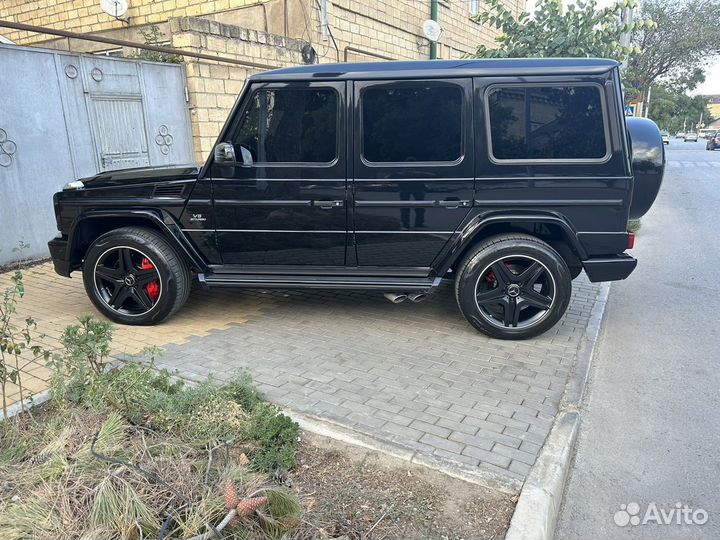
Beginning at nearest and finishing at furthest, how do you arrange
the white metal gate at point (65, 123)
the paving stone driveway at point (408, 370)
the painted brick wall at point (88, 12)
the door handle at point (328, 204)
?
the paving stone driveway at point (408, 370) → the door handle at point (328, 204) → the white metal gate at point (65, 123) → the painted brick wall at point (88, 12)

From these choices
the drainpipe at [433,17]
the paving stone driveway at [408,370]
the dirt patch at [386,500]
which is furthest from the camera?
the drainpipe at [433,17]

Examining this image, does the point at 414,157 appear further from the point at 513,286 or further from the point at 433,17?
the point at 433,17

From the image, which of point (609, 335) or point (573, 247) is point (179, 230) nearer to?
point (573, 247)

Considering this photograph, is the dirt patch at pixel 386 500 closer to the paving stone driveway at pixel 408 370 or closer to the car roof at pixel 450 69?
the paving stone driveway at pixel 408 370

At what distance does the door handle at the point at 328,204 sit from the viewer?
4.57 metres

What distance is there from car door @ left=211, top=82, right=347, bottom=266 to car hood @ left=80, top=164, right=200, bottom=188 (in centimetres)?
46

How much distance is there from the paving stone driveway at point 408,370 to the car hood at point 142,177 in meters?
1.45

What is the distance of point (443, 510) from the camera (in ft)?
8.54

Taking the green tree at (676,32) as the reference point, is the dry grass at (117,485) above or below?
below

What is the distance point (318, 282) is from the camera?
478 cm

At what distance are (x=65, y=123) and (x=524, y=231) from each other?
631 cm

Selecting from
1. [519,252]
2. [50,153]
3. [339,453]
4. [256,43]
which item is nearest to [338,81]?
[519,252]

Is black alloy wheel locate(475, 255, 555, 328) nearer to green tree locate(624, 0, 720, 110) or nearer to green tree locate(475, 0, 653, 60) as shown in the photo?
green tree locate(475, 0, 653, 60)

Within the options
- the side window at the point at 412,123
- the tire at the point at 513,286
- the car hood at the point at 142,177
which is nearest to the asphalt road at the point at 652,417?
the tire at the point at 513,286
